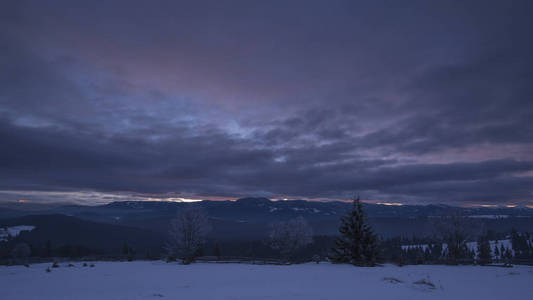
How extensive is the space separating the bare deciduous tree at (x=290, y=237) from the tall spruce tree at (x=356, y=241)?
87.4 feet

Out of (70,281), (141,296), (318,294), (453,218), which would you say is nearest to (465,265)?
(318,294)

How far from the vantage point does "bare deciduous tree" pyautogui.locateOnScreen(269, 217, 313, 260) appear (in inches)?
2391

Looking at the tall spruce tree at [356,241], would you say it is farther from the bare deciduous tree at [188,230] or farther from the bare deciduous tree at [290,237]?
the bare deciduous tree at [290,237]

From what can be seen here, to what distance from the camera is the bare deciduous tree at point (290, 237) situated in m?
60.7

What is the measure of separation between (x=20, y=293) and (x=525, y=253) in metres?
238

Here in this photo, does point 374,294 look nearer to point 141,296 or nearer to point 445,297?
point 445,297

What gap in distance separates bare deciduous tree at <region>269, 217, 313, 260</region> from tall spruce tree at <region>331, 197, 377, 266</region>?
2663cm

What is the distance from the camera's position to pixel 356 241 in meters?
34.0

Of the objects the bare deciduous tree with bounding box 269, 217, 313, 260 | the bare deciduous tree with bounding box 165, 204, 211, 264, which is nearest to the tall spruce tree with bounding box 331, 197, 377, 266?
the bare deciduous tree with bounding box 165, 204, 211, 264

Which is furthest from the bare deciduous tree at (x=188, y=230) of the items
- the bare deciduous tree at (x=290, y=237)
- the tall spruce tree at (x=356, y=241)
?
the tall spruce tree at (x=356, y=241)

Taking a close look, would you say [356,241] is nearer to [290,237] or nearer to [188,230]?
[188,230]

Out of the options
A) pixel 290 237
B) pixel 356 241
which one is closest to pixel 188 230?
pixel 290 237

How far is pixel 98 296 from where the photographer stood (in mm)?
12805

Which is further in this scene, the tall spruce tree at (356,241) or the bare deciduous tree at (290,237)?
the bare deciduous tree at (290,237)
